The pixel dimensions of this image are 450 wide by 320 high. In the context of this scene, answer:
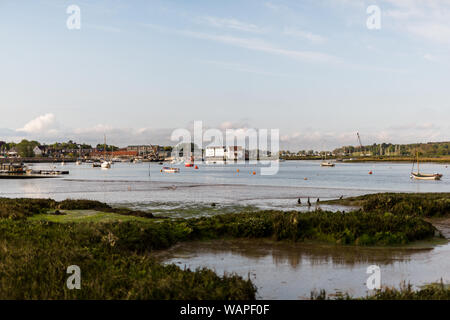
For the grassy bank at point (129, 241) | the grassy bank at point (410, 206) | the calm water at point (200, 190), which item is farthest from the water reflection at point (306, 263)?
the calm water at point (200, 190)

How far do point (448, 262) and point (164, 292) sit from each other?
13.3 m

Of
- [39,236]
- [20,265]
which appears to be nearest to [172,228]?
[39,236]

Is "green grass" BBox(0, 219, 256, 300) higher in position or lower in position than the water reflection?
higher

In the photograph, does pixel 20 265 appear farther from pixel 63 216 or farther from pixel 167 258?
pixel 63 216

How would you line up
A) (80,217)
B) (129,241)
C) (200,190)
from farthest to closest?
(200,190)
(80,217)
(129,241)

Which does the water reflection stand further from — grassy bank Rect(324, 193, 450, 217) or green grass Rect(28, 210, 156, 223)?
grassy bank Rect(324, 193, 450, 217)

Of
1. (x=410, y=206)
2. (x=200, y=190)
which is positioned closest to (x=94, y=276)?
(x=410, y=206)

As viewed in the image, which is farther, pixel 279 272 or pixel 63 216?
→ pixel 63 216

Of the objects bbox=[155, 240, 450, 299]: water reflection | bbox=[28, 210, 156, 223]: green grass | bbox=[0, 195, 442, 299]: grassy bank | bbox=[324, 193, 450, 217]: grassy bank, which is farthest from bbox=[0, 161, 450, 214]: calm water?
bbox=[155, 240, 450, 299]: water reflection

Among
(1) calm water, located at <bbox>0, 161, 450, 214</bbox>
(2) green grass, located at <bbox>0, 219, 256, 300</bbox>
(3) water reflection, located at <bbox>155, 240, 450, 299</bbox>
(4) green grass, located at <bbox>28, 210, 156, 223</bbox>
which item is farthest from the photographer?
(1) calm water, located at <bbox>0, 161, 450, 214</bbox>

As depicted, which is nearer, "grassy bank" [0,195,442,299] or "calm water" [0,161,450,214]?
"grassy bank" [0,195,442,299]

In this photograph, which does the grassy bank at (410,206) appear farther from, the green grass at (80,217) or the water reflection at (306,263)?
the green grass at (80,217)

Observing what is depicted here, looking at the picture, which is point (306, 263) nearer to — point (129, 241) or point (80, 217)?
point (129, 241)
